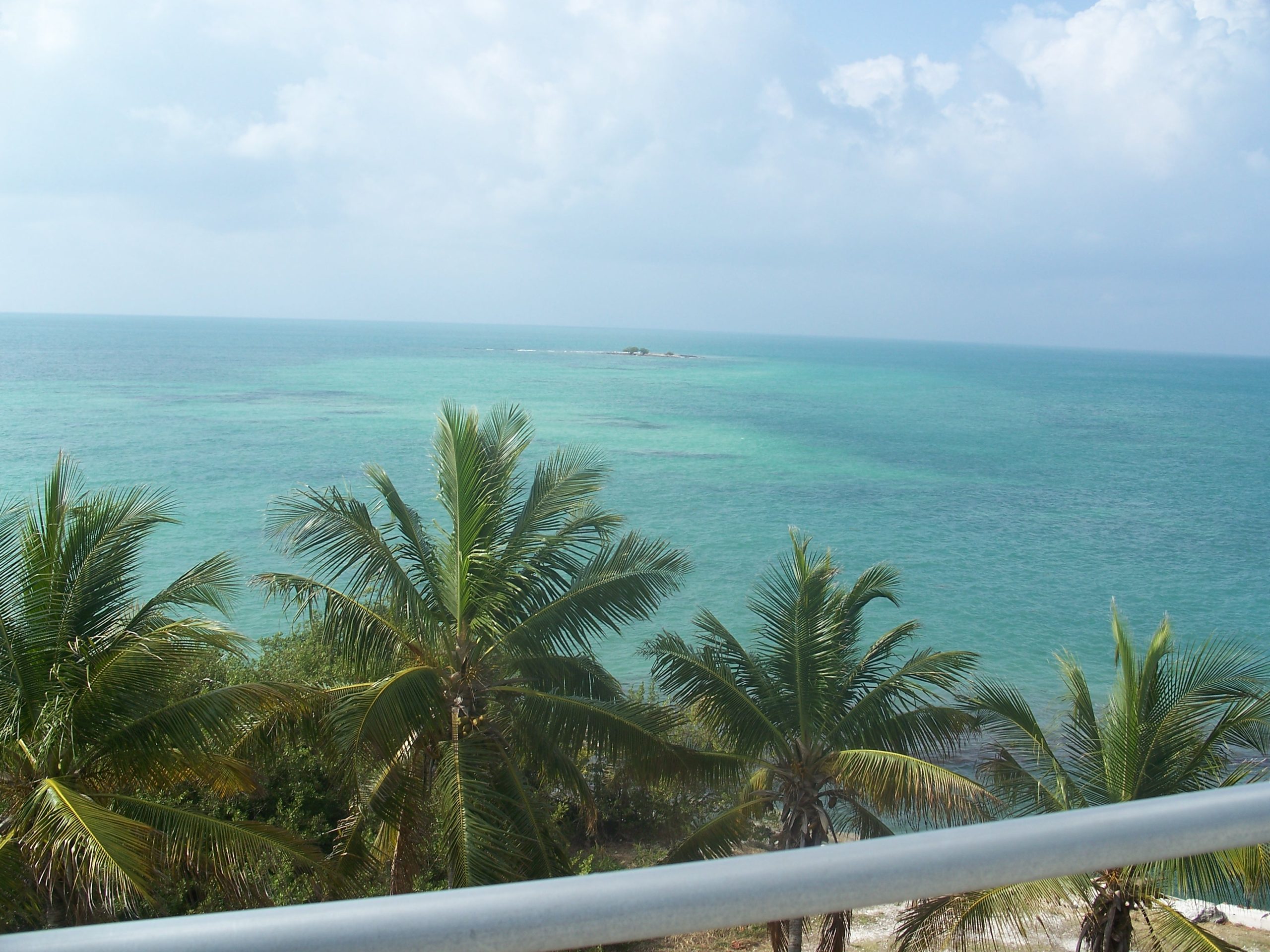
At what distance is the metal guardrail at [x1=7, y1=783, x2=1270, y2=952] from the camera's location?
1083 mm

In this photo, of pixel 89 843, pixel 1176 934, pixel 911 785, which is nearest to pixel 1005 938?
pixel 1176 934

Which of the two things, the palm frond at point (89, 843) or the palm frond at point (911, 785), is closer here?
the palm frond at point (89, 843)

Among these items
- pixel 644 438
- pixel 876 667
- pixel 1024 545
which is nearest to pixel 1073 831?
pixel 876 667

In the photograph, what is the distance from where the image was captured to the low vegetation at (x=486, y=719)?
9.34 metres

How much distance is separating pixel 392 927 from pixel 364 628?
38.4ft

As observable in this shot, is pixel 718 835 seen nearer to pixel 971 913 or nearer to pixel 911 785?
pixel 911 785

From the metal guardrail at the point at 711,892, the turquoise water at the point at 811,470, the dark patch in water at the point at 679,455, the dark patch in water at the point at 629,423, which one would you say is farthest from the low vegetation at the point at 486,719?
the dark patch in water at the point at 629,423

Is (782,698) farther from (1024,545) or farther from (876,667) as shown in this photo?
(1024,545)

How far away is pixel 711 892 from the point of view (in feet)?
3.82

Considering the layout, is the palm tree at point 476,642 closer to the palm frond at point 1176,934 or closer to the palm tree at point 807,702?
the palm tree at point 807,702

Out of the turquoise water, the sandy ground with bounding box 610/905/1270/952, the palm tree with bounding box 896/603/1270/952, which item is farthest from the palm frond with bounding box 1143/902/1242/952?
the turquoise water

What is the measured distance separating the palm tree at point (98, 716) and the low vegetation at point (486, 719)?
1.1 inches

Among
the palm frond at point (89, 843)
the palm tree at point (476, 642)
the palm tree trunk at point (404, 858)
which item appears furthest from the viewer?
the palm tree trunk at point (404, 858)

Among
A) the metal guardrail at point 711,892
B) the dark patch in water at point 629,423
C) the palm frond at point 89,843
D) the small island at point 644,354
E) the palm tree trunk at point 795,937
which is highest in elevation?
the small island at point 644,354
